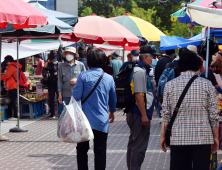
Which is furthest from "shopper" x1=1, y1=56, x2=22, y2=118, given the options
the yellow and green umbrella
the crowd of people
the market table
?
the crowd of people

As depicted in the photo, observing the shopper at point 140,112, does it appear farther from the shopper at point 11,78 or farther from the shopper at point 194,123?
A: the shopper at point 11,78

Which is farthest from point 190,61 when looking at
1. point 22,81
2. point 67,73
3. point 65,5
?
point 65,5

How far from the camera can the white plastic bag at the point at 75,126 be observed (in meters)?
4.76

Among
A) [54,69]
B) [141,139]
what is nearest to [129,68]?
[141,139]

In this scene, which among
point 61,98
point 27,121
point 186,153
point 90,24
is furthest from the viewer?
point 27,121

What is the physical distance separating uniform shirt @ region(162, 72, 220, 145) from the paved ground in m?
2.66

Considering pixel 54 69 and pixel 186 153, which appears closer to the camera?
pixel 186 153

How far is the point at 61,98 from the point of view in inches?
365

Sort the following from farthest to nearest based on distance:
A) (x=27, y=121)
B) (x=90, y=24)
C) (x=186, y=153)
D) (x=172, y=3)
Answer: (x=172, y=3)
(x=27, y=121)
(x=90, y=24)
(x=186, y=153)

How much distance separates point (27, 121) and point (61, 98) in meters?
3.53

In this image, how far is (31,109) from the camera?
13.0 metres

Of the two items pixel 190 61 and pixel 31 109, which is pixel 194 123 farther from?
pixel 31 109

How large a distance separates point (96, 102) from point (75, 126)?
0.40 metres

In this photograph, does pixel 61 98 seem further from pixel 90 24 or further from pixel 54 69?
pixel 54 69
